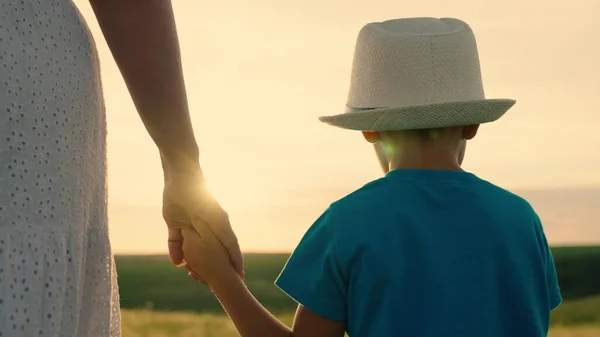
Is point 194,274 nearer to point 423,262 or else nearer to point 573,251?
point 423,262

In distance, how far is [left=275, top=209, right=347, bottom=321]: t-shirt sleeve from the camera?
277 cm

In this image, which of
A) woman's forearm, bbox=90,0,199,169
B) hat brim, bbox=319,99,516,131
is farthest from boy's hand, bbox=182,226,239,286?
hat brim, bbox=319,99,516,131

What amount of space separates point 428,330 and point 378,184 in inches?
19.2

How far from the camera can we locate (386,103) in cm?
303

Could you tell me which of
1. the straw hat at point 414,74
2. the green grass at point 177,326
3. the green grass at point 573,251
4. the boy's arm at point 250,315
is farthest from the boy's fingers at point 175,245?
the green grass at point 573,251

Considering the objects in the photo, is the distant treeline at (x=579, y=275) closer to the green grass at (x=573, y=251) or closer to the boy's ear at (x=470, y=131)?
the green grass at (x=573, y=251)

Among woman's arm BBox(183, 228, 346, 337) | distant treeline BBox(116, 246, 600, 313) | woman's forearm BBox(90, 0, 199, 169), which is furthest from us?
distant treeline BBox(116, 246, 600, 313)

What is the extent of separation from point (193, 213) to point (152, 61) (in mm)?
555

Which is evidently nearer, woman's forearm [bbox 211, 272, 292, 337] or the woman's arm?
the woman's arm

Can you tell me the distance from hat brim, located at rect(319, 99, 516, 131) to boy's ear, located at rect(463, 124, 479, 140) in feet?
0.09

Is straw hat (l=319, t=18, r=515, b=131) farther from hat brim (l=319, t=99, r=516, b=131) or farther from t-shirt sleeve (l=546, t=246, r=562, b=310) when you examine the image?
t-shirt sleeve (l=546, t=246, r=562, b=310)

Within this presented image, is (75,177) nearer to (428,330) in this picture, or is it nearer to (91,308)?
(91,308)

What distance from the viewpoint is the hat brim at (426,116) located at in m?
2.79

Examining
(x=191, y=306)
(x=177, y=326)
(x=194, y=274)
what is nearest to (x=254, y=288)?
(x=191, y=306)
